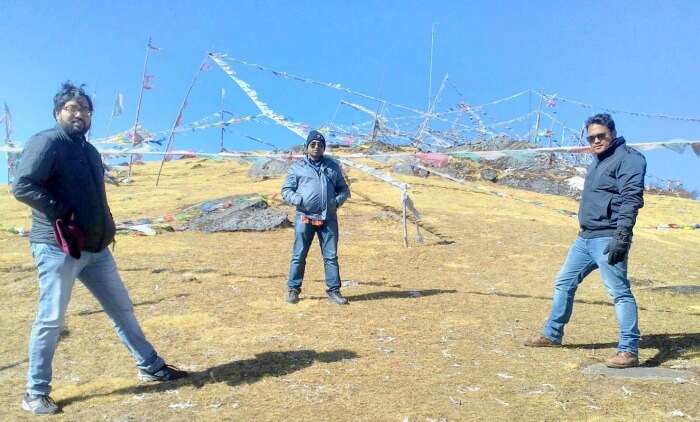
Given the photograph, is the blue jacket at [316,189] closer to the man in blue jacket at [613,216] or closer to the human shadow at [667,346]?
the man in blue jacket at [613,216]

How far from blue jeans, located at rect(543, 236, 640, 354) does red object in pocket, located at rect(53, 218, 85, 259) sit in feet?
12.4

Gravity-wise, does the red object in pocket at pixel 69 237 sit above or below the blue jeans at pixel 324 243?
above

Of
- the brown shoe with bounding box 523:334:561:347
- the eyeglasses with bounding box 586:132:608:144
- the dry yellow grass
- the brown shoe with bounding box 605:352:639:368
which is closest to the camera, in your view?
the dry yellow grass

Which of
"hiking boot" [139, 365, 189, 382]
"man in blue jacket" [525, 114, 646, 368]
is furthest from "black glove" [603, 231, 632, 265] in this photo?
"hiking boot" [139, 365, 189, 382]

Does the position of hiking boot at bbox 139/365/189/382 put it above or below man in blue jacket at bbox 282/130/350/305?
below

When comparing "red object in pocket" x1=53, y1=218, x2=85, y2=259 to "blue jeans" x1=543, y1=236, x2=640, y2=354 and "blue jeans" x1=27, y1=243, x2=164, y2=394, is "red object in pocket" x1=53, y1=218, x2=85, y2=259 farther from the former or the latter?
"blue jeans" x1=543, y1=236, x2=640, y2=354

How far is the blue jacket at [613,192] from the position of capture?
14.8ft

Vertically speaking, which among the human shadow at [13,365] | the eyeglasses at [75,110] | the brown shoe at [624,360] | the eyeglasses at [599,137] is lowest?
the human shadow at [13,365]

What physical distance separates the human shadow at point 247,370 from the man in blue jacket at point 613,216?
2128 mm

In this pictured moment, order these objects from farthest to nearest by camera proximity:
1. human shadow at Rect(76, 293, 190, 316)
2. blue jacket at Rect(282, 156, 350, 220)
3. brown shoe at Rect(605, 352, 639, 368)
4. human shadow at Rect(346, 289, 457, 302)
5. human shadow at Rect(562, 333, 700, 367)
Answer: human shadow at Rect(346, 289, 457, 302), blue jacket at Rect(282, 156, 350, 220), human shadow at Rect(76, 293, 190, 316), human shadow at Rect(562, 333, 700, 367), brown shoe at Rect(605, 352, 639, 368)

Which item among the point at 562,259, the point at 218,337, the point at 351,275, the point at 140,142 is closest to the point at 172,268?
the point at 351,275

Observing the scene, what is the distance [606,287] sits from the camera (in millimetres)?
4816

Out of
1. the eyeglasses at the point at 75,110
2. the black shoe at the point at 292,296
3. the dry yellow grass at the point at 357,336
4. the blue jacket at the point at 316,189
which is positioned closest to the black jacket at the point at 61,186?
the eyeglasses at the point at 75,110

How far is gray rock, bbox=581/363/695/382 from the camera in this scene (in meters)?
4.46
